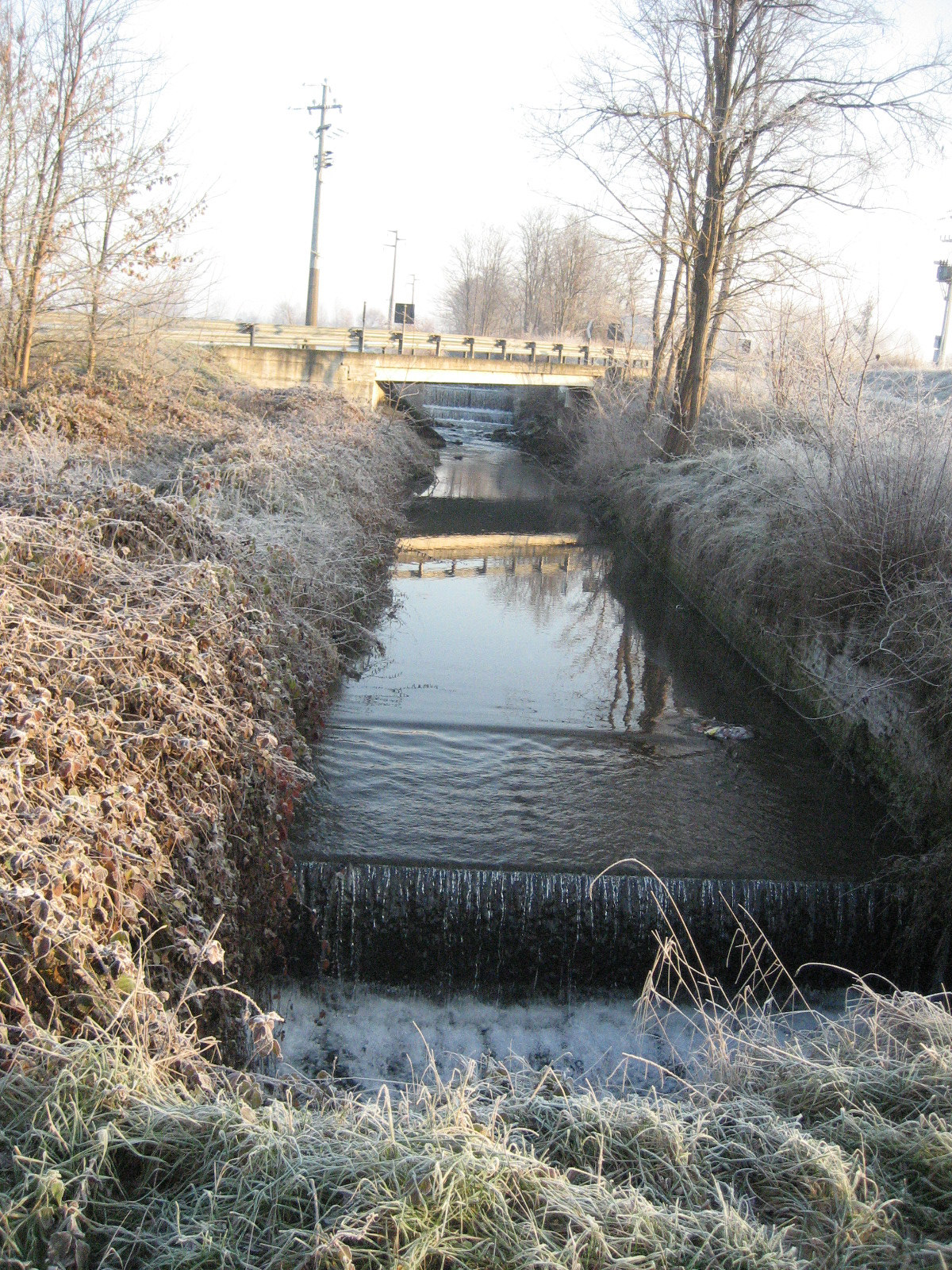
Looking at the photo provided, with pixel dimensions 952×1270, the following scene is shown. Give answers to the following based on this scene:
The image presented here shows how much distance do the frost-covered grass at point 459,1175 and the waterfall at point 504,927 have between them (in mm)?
2057

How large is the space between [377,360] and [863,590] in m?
19.3

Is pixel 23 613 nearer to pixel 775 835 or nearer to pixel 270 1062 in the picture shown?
pixel 270 1062

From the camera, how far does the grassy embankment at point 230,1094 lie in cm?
260

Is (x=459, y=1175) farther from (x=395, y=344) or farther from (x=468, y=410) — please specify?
(x=468, y=410)

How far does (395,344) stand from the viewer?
26062mm

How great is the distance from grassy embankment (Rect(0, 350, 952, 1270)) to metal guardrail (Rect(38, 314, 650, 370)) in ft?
50.9

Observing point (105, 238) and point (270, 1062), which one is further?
point (105, 238)

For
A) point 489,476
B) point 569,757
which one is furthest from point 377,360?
point 569,757

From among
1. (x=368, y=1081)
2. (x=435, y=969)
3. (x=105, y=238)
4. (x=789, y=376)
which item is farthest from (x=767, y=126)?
(x=368, y=1081)

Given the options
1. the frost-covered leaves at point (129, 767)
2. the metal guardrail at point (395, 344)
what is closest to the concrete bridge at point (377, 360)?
the metal guardrail at point (395, 344)

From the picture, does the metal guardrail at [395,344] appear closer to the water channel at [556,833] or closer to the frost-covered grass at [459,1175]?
the water channel at [556,833]

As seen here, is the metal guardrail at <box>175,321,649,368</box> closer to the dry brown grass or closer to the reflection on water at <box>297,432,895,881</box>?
the reflection on water at <box>297,432,895,881</box>

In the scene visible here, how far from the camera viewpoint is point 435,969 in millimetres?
5500

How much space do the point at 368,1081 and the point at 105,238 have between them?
45.3 ft
